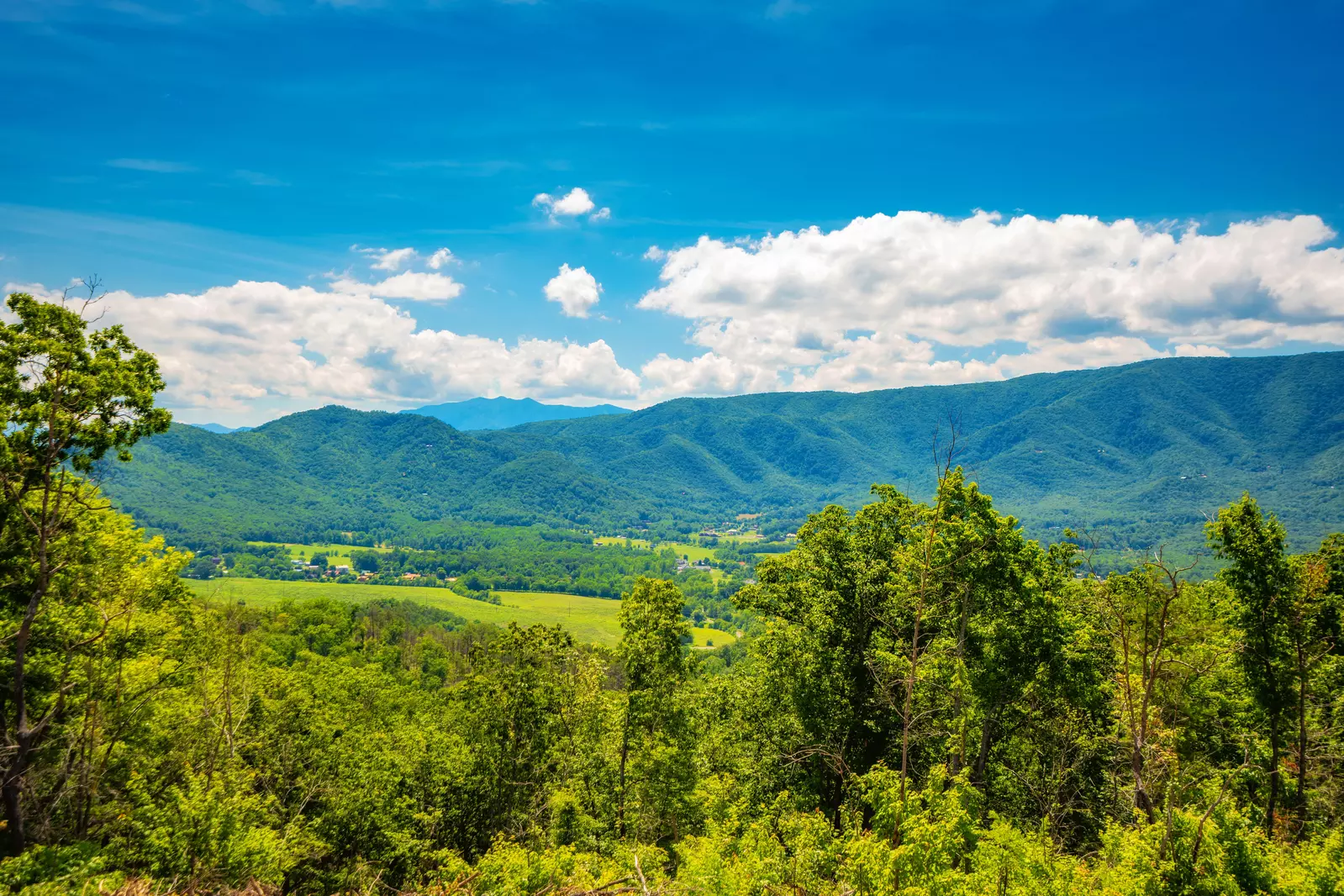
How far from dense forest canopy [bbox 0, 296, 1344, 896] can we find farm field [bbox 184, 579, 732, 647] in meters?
109

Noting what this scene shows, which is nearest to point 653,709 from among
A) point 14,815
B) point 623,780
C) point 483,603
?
point 623,780

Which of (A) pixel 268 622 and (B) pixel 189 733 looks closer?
(B) pixel 189 733

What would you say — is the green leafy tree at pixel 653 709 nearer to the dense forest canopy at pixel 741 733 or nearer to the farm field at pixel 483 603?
the dense forest canopy at pixel 741 733

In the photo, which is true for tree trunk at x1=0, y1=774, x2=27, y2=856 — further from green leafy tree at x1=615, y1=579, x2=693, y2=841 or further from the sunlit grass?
the sunlit grass

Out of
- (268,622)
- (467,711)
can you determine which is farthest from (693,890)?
Answer: (268,622)

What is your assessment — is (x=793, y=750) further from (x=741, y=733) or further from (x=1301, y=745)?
(x=1301, y=745)

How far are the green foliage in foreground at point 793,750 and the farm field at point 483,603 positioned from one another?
10918 centimetres

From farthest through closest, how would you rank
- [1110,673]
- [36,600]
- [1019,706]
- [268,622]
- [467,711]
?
[268,622]
[467,711]
[1110,673]
[1019,706]
[36,600]

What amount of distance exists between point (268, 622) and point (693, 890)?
242 ft

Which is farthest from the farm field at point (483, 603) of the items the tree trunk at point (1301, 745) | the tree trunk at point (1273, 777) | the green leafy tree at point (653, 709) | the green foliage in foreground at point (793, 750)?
the tree trunk at point (1301, 745)

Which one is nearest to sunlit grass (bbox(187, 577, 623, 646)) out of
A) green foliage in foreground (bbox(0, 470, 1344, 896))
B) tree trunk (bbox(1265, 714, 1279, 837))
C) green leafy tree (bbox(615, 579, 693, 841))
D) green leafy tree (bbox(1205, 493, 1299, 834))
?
green leafy tree (bbox(615, 579, 693, 841))

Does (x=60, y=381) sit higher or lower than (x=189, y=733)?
higher

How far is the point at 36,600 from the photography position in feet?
42.7

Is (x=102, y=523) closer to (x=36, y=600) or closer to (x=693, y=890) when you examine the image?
(x=36, y=600)
